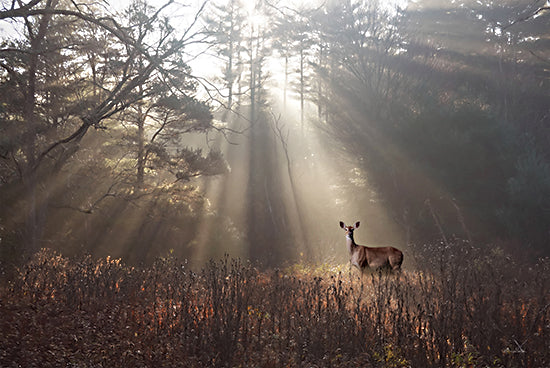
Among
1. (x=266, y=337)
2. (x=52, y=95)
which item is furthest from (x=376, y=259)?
(x=52, y=95)

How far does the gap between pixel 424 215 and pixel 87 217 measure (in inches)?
527

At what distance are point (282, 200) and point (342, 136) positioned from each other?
25.5 ft

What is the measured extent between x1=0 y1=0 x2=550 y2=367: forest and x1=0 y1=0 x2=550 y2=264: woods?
92mm

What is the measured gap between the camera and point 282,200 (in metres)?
27.4

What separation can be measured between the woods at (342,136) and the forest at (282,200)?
0.09 metres

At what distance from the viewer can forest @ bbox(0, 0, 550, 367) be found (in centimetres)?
521

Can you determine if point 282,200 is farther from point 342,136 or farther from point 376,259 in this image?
point 376,259

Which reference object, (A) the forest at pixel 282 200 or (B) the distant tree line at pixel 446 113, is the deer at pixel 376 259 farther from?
(B) the distant tree line at pixel 446 113

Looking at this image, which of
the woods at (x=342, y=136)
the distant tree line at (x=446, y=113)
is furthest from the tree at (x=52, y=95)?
the distant tree line at (x=446, y=113)

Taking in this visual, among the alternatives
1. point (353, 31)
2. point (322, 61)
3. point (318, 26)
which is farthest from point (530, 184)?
point (322, 61)

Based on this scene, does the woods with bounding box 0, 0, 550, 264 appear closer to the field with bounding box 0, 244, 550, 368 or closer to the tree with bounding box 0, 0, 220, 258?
the tree with bounding box 0, 0, 220, 258

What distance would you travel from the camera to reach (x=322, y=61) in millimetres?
32250

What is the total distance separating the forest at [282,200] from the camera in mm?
5211

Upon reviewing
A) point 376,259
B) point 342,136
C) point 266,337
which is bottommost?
point 266,337
